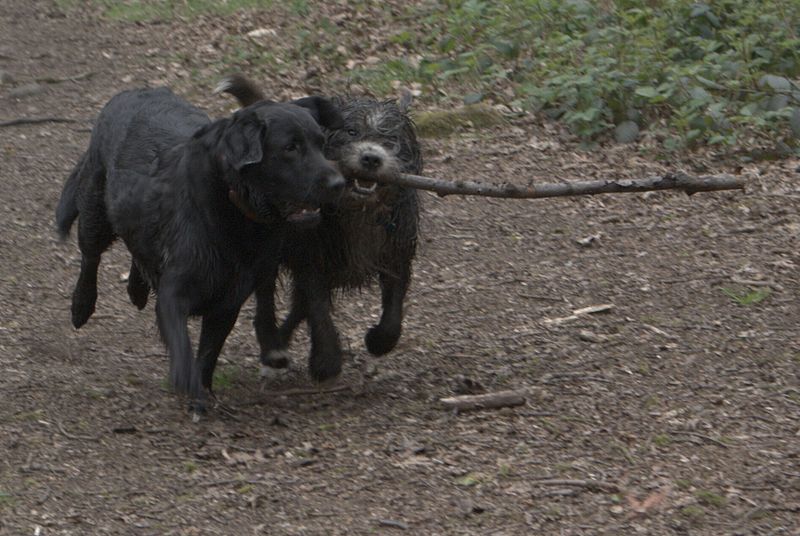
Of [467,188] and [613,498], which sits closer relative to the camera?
[613,498]

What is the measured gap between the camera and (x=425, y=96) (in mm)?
11211

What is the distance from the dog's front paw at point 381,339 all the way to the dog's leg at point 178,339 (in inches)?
41.9

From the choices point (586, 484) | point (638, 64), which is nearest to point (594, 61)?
point (638, 64)

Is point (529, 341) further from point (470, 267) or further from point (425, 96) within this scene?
point (425, 96)

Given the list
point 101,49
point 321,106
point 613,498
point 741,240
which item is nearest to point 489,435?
point 613,498

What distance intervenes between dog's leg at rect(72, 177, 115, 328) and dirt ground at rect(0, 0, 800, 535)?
0.21m

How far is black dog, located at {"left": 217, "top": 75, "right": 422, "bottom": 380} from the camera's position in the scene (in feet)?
19.1

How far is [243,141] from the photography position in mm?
5234

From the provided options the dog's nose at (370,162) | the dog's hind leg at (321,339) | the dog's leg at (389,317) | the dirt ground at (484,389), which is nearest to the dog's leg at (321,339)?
the dog's hind leg at (321,339)

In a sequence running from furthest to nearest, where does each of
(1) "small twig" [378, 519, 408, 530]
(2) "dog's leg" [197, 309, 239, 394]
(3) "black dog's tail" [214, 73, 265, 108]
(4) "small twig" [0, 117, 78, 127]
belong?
(4) "small twig" [0, 117, 78, 127], (3) "black dog's tail" [214, 73, 265, 108], (2) "dog's leg" [197, 309, 239, 394], (1) "small twig" [378, 519, 408, 530]

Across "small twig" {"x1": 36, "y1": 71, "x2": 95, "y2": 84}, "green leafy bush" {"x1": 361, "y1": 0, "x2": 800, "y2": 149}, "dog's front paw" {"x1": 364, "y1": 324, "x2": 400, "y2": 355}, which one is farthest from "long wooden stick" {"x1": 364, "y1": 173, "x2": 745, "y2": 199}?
"small twig" {"x1": 36, "y1": 71, "x2": 95, "y2": 84}

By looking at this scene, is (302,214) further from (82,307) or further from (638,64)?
(638,64)

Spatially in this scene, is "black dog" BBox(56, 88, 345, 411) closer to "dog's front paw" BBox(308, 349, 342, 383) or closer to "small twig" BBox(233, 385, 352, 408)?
"small twig" BBox(233, 385, 352, 408)

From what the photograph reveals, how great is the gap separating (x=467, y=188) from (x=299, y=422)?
1354mm
